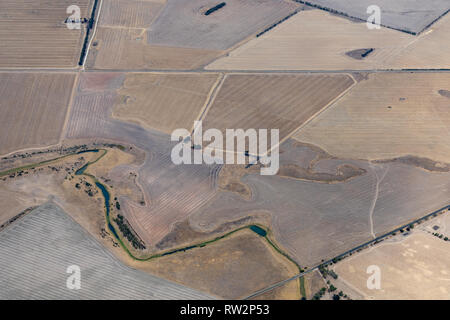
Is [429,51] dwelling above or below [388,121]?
above

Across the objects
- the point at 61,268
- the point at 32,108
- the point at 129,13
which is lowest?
the point at 61,268

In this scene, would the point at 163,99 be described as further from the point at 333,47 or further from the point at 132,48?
the point at 333,47

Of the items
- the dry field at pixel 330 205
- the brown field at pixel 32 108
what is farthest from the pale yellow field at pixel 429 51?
the brown field at pixel 32 108

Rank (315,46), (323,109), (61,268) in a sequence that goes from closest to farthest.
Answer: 1. (61,268)
2. (323,109)
3. (315,46)

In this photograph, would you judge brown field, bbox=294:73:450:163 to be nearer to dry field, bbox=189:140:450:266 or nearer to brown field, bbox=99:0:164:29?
Answer: dry field, bbox=189:140:450:266

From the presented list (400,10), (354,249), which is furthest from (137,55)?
(400,10)
